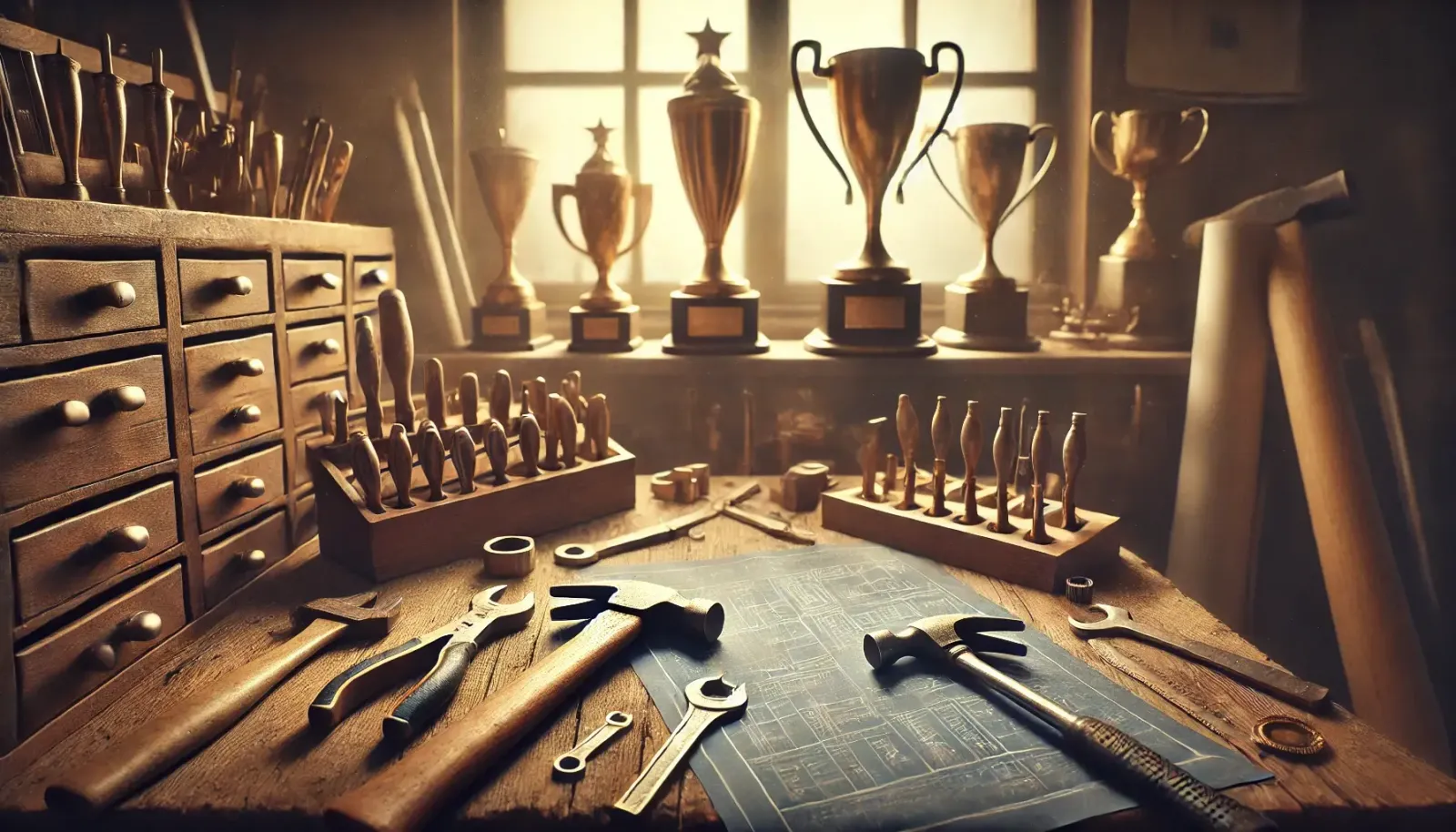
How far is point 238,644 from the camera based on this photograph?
4.29 feet

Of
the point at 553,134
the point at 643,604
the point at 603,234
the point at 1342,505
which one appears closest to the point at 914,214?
the point at 603,234

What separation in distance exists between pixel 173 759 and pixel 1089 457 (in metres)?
2.27

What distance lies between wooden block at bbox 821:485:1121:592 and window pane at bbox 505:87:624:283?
1.51 metres

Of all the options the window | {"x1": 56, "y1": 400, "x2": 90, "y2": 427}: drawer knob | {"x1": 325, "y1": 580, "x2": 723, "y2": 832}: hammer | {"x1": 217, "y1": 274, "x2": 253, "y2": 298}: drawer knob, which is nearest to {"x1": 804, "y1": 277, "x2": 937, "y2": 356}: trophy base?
the window

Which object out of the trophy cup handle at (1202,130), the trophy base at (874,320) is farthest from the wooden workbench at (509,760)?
the trophy cup handle at (1202,130)

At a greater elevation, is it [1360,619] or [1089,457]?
[1089,457]

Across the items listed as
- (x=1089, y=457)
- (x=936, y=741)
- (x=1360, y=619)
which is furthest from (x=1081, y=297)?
(x=936, y=741)

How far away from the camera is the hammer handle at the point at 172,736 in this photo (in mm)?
908

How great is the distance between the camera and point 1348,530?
1.90 m

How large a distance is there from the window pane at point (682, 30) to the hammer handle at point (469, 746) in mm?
2080

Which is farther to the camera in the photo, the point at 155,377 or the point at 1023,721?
the point at 155,377

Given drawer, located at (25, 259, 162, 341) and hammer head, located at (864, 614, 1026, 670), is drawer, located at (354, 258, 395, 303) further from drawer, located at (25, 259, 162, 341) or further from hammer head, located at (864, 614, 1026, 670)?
hammer head, located at (864, 614, 1026, 670)

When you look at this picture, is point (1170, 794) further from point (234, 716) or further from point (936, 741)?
point (234, 716)

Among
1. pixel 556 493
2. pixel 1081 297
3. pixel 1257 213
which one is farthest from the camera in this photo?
pixel 1081 297
